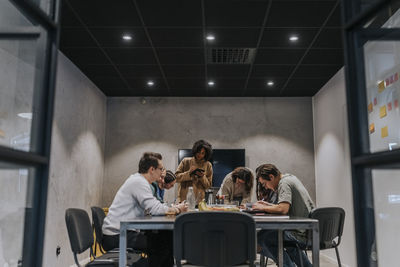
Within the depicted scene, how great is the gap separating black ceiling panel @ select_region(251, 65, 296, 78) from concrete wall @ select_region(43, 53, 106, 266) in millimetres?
2481

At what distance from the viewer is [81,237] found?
8.59 feet

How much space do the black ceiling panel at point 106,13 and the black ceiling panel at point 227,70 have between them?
157 centimetres

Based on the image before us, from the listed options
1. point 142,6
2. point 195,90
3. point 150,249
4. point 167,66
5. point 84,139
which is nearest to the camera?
point 150,249

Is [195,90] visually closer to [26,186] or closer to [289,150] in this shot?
[289,150]

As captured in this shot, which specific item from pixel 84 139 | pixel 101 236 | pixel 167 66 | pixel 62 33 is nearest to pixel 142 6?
pixel 62 33

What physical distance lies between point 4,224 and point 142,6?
9.52 ft

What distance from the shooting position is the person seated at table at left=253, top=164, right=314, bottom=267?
3.11m

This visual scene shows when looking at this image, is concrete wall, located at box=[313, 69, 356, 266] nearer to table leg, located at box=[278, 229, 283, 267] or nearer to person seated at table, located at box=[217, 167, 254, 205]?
person seated at table, located at box=[217, 167, 254, 205]

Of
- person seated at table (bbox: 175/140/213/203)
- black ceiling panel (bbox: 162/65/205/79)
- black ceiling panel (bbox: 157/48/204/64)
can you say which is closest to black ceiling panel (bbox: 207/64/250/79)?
black ceiling panel (bbox: 162/65/205/79)

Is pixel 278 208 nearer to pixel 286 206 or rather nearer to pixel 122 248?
pixel 286 206

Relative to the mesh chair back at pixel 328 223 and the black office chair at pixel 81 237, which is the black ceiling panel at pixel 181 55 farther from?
the black office chair at pixel 81 237

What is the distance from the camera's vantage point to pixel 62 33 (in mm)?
4238

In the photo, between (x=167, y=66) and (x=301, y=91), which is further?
(x=301, y=91)

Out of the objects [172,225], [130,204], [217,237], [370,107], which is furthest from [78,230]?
[370,107]
